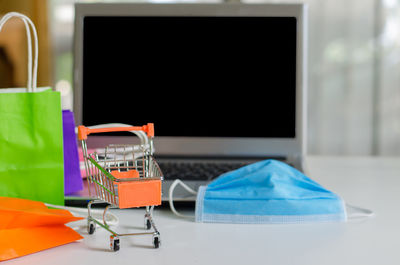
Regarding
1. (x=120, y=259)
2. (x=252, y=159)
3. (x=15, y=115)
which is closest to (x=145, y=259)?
(x=120, y=259)

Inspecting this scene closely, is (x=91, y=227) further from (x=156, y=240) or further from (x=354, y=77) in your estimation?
(x=354, y=77)

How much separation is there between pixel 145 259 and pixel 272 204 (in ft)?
0.74

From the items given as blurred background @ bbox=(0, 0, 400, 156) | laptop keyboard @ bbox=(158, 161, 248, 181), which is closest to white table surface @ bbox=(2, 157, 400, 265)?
laptop keyboard @ bbox=(158, 161, 248, 181)

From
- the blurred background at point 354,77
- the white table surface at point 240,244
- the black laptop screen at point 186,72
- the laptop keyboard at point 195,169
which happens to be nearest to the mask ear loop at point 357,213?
the white table surface at point 240,244

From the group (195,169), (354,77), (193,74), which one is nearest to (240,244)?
(195,169)

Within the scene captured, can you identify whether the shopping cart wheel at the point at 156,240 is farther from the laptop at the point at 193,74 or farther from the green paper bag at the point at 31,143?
the laptop at the point at 193,74

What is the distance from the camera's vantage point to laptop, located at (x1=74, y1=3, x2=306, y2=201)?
1.02 m

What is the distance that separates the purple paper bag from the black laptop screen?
0.33 metres

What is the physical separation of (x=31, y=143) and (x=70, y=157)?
4.1 inches

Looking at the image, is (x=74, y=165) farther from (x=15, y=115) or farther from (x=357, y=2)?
(x=357, y=2)

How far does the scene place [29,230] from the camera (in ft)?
1.68

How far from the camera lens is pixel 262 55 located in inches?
40.3

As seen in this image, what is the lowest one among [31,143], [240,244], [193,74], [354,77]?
[240,244]

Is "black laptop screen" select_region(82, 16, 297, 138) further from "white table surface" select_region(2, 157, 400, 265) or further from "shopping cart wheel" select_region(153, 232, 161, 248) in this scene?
"shopping cart wheel" select_region(153, 232, 161, 248)
